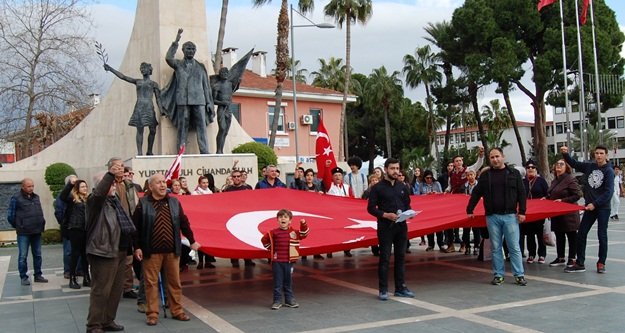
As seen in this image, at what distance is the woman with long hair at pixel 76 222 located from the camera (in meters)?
9.83

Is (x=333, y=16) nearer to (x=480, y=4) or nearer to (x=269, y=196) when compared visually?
(x=480, y=4)

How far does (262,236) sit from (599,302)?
4.18 meters

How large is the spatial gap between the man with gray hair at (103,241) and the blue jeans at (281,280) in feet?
6.39

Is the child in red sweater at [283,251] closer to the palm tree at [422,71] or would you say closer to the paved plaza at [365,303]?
the paved plaza at [365,303]

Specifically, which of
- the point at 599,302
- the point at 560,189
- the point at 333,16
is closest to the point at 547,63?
the point at 333,16

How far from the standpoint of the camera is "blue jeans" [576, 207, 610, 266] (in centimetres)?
952

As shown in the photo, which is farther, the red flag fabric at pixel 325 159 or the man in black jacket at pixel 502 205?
the red flag fabric at pixel 325 159

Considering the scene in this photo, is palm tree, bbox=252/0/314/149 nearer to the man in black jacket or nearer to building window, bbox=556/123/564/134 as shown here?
the man in black jacket

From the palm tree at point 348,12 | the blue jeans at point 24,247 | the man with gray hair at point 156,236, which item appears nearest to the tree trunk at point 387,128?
the palm tree at point 348,12

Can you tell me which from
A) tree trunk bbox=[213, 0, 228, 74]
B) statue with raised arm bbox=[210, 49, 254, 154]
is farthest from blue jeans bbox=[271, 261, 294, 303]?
tree trunk bbox=[213, 0, 228, 74]

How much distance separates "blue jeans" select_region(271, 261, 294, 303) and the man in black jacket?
2.79 m

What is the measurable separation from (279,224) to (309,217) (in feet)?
4.87

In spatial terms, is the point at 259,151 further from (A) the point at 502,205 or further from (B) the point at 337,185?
(A) the point at 502,205

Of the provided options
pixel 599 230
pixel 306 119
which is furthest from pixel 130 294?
pixel 306 119
